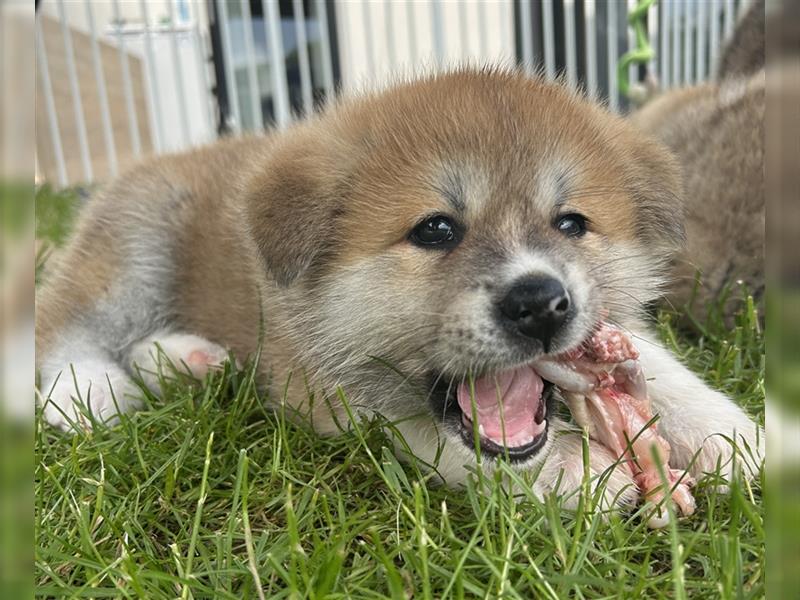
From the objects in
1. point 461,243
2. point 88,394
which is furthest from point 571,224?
point 88,394

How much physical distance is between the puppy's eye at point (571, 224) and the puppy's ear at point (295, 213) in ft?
1.75

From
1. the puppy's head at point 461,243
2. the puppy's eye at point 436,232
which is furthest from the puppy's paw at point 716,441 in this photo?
the puppy's eye at point 436,232

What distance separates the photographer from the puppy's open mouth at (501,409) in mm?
1673

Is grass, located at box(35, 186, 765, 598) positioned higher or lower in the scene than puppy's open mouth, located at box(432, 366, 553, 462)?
lower

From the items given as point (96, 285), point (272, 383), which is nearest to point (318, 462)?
point (272, 383)

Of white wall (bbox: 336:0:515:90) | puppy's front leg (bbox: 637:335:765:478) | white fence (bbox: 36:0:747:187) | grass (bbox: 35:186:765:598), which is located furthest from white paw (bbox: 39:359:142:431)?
white wall (bbox: 336:0:515:90)

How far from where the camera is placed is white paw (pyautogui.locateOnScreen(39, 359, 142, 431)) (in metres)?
2.18

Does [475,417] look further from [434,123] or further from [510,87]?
[510,87]

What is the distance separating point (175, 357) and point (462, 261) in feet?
3.83

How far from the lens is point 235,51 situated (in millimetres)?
6766

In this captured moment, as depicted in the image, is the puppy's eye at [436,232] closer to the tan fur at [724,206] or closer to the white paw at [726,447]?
the white paw at [726,447]

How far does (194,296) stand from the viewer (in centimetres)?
266

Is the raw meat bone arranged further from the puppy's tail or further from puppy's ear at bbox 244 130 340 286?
the puppy's tail

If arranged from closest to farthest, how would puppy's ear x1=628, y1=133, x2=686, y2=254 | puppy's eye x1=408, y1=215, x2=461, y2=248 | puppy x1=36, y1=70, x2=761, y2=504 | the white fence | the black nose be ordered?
the black nose
puppy x1=36, y1=70, x2=761, y2=504
puppy's eye x1=408, y1=215, x2=461, y2=248
puppy's ear x1=628, y1=133, x2=686, y2=254
the white fence
